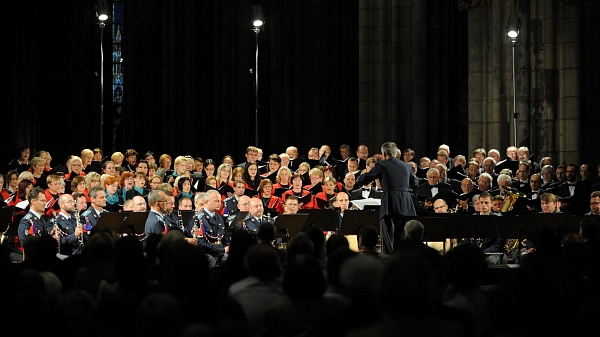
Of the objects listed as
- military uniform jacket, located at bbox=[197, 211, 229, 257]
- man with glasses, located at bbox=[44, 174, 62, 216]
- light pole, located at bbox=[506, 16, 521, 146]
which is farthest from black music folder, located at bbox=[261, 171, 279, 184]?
light pole, located at bbox=[506, 16, 521, 146]

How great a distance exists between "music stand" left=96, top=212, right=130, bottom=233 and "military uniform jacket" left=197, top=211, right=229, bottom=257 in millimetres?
1156

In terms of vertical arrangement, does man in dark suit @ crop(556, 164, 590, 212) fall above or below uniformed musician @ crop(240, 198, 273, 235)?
above

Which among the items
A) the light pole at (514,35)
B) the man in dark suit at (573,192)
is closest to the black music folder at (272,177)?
the man in dark suit at (573,192)

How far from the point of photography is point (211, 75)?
92.3ft

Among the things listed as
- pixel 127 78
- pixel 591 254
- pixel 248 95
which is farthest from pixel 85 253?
pixel 127 78

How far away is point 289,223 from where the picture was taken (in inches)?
449

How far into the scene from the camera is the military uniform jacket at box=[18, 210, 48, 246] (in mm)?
11477

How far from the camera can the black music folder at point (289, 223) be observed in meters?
11.4

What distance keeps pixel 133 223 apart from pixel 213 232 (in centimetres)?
122

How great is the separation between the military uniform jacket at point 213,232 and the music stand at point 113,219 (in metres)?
1.16

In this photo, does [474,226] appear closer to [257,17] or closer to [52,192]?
[52,192]

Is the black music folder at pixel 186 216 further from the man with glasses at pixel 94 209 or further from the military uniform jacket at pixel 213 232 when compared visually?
the man with glasses at pixel 94 209

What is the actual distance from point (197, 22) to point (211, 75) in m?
1.52

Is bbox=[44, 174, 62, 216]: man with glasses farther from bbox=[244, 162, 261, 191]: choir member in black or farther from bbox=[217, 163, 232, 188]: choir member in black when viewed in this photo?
bbox=[244, 162, 261, 191]: choir member in black
